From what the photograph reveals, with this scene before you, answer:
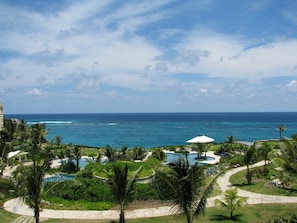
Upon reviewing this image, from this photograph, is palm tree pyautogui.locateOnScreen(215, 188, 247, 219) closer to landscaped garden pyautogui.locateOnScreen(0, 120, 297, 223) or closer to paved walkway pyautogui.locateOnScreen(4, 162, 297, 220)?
landscaped garden pyautogui.locateOnScreen(0, 120, 297, 223)

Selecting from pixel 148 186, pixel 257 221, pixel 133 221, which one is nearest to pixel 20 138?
pixel 148 186

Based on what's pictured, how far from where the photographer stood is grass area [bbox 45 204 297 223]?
1512 cm

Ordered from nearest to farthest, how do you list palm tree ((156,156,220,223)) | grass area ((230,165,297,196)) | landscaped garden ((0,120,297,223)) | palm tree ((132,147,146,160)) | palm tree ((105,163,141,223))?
palm tree ((156,156,220,223))
landscaped garden ((0,120,297,223))
palm tree ((105,163,141,223))
grass area ((230,165,297,196))
palm tree ((132,147,146,160))

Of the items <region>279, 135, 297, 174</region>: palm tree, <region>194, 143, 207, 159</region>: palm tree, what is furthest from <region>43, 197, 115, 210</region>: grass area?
<region>194, 143, 207, 159</region>: palm tree

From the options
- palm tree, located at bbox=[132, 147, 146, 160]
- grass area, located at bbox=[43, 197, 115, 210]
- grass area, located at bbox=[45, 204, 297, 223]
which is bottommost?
grass area, located at bbox=[43, 197, 115, 210]

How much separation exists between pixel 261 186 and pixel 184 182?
13.4 meters

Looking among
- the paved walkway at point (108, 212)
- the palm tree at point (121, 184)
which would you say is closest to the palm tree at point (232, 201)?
the paved walkway at point (108, 212)

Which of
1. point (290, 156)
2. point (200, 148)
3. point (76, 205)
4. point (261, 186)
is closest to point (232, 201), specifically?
point (290, 156)

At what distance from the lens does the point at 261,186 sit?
21625mm

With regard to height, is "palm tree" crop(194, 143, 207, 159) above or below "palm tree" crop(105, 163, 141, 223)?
below

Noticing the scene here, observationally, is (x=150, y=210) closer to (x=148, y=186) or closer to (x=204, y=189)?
(x=148, y=186)

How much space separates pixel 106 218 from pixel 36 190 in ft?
18.0

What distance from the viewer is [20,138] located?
44562mm

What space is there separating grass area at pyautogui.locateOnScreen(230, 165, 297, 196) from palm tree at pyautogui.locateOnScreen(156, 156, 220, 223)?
11074 mm
